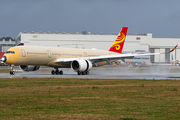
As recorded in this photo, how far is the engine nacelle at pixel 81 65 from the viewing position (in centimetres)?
4088

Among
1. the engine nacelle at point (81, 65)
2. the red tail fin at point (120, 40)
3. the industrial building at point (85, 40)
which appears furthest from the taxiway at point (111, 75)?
the industrial building at point (85, 40)

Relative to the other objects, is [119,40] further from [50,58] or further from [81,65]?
[50,58]

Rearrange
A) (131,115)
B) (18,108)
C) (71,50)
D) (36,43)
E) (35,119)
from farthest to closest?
(36,43), (71,50), (18,108), (131,115), (35,119)

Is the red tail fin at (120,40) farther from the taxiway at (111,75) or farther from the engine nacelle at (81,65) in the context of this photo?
the engine nacelle at (81,65)

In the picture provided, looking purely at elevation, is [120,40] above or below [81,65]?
above

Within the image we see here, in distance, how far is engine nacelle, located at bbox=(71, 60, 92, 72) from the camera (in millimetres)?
40875

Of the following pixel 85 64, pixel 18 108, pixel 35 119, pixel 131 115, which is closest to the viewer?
pixel 35 119

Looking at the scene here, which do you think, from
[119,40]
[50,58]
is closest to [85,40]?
[119,40]

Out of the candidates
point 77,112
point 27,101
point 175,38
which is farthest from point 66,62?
point 175,38

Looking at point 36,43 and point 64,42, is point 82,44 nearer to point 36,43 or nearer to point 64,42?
point 64,42

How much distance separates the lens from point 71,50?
46344mm

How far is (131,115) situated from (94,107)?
7.39 ft

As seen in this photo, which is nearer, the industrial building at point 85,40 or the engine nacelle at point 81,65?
the engine nacelle at point 81,65

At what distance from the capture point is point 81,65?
1606 inches
